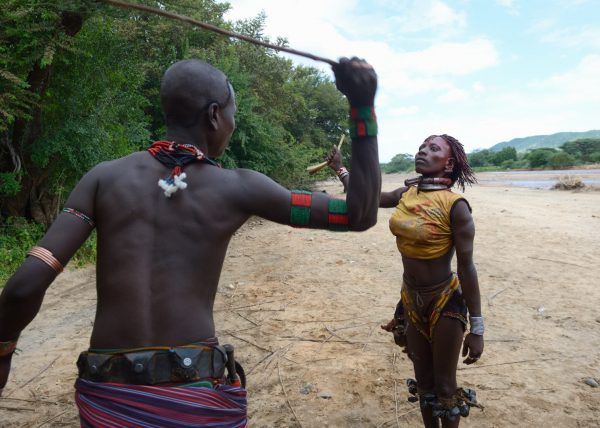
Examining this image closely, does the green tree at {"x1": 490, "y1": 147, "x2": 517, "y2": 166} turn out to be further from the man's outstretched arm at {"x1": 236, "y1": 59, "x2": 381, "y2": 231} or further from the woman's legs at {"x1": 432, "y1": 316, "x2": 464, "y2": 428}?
the man's outstretched arm at {"x1": 236, "y1": 59, "x2": 381, "y2": 231}

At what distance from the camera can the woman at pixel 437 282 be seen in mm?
2678

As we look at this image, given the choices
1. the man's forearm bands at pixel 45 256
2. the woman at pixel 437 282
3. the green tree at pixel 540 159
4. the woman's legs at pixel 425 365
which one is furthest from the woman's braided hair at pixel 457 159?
the green tree at pixel 540 159

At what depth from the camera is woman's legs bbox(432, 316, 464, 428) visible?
8.77 ft

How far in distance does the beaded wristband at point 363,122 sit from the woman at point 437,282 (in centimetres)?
130

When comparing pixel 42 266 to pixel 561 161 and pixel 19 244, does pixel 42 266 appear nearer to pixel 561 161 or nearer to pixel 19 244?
pixel 19 244

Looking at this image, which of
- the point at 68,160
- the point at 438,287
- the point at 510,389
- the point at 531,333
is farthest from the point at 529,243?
the point at 68,160

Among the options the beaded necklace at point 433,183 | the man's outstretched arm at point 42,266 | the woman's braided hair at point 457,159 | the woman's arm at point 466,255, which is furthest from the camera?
the woman's braided hair at point 457,159

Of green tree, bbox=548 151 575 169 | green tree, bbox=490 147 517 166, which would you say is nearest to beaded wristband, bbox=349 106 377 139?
green tree, bbox=548 151 575 169

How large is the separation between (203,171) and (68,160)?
23.1 ft

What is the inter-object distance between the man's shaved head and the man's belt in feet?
2.55

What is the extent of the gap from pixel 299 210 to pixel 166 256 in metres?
0.45

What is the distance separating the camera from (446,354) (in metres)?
2.68

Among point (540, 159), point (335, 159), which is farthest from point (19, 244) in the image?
point (540, 159)

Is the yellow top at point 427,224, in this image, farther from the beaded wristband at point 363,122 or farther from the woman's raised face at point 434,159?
the beaded wristband at point 363,122
